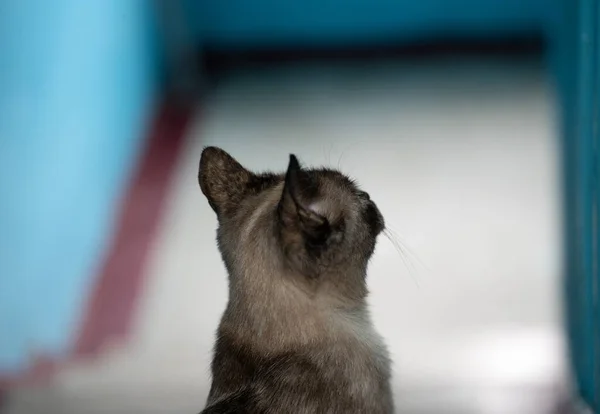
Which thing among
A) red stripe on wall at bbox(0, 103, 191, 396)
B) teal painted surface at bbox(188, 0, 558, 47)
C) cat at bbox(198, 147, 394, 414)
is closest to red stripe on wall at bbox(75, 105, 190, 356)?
red stripe on wall at bbox(0, 103, 191, 396)

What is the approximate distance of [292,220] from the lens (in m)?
1.04

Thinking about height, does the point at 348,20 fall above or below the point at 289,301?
above

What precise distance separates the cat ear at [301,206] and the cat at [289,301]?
11mm

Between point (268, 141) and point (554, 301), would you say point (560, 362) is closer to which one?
point (554, 301)

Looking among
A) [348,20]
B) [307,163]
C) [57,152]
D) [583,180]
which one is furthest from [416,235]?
[348,20]

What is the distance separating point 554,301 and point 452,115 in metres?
0.78

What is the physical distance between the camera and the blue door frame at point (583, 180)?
1.36m

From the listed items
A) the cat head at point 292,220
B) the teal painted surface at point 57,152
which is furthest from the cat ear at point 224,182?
the teal painted surface at point 57,152

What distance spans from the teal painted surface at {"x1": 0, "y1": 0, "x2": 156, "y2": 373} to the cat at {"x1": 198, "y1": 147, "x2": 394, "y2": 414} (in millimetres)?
738

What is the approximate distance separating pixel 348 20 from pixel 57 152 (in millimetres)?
1137

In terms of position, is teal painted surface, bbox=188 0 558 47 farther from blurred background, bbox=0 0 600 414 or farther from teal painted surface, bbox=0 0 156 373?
teal painted surface, bbox=0 0 156 373

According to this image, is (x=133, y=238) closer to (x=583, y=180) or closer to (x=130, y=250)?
(x=130, y=250)

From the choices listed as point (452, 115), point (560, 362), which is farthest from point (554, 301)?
point (452, 115)

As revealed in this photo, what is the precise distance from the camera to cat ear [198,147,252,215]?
1.21 m
